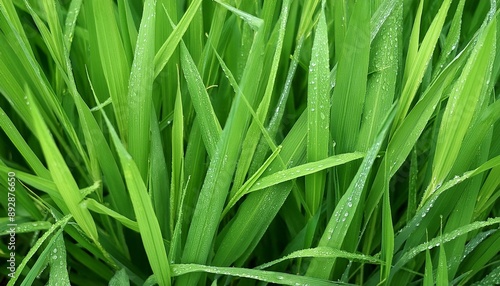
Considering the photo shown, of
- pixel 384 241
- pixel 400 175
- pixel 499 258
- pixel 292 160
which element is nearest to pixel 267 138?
pixel 292 160

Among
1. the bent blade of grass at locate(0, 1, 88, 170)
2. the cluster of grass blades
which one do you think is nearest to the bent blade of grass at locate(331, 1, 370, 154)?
the cluster of grass blades

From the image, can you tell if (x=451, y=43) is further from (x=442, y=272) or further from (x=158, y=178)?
(x=158, y=178)

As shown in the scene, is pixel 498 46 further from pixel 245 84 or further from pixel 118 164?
pixel 118 164

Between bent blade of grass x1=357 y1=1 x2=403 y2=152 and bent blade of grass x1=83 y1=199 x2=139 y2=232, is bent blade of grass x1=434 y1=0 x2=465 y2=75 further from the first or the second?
bent blade of grass x1=83 y1=199 x2=139 y2=232

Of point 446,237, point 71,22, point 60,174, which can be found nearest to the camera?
point 60,174

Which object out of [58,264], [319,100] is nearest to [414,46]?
[319,100]

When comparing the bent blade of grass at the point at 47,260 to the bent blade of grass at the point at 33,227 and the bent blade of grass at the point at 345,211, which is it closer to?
the bent blade of grass at the point at 33,227
